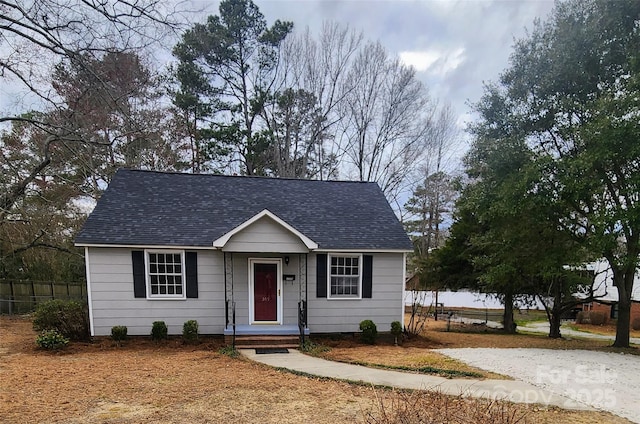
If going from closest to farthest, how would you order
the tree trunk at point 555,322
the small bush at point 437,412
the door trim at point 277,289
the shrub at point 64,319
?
the small bush at point 437,412 < the shrub at point 64,319 < the door trim at point 277,289 < the tree trunk at point 555,322

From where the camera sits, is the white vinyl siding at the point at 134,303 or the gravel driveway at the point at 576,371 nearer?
the gravel driveway at the point at 576,371

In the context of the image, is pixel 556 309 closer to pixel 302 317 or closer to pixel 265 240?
pixel 302 317

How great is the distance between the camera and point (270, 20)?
2097cm

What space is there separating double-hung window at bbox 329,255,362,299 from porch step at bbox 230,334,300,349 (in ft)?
6.32

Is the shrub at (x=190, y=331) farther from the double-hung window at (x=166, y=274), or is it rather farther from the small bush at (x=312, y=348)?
the small bush at (x=312, y=348)

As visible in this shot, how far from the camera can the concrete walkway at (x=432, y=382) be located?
533cm

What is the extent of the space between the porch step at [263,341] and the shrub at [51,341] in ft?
12.9

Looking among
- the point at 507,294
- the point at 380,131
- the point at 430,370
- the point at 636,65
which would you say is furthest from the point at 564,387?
the point at 380,131

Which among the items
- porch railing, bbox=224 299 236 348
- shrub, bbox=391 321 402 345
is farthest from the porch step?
shrub, bbox=391 321 402 345

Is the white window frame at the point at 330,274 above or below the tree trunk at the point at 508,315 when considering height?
above

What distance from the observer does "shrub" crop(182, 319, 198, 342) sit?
31.2 feet

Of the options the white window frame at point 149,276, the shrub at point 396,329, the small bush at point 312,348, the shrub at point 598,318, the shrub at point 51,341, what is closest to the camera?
the shrub at point 51,341

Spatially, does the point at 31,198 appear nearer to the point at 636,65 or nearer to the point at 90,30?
the point at 90,30

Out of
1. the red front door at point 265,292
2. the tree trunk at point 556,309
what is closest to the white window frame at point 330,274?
the red front door at point 265,292
